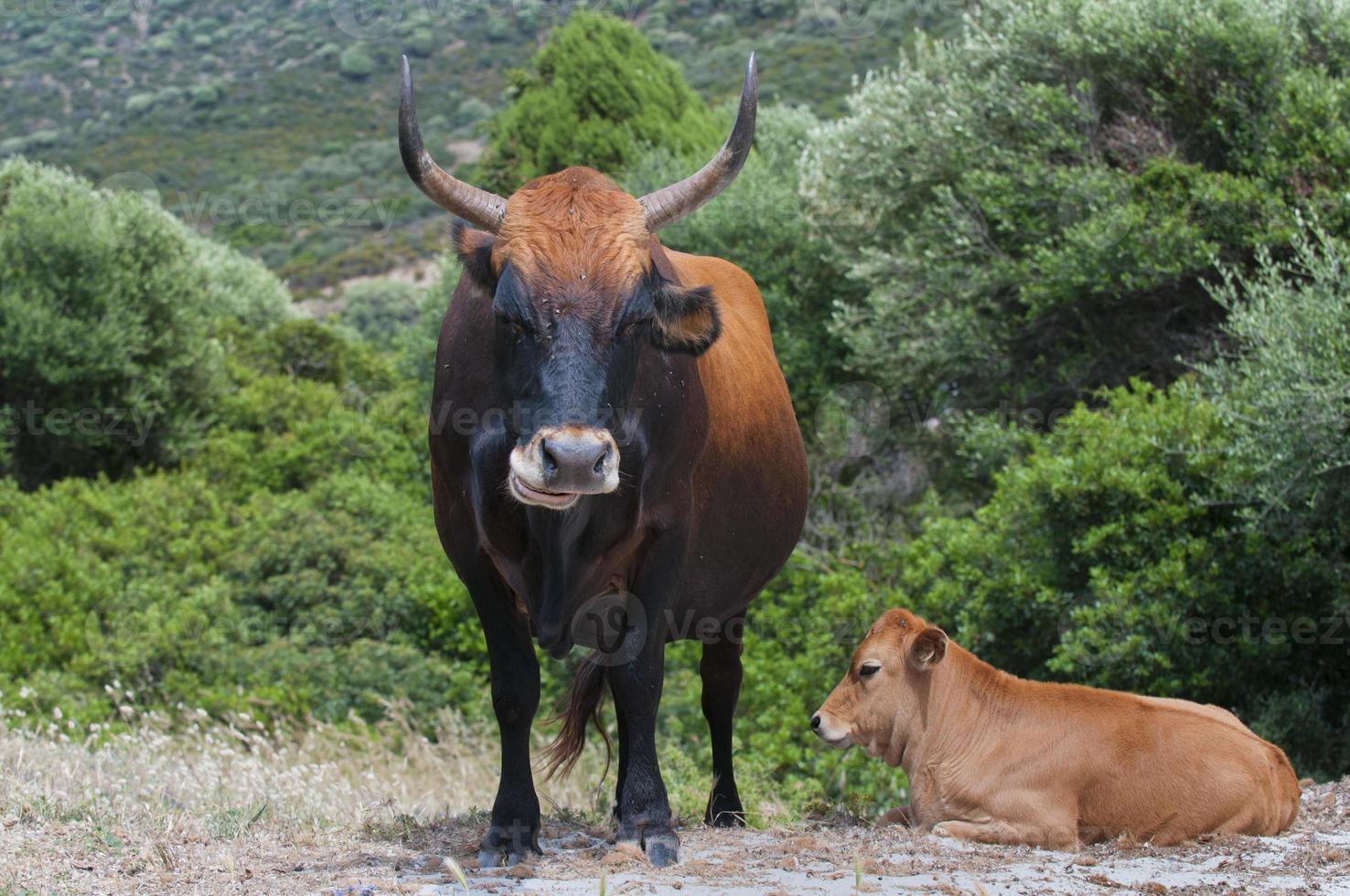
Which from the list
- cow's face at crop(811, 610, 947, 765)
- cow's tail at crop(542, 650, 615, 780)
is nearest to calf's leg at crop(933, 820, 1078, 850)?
cow's face at crop(811, 610, 947, 765)

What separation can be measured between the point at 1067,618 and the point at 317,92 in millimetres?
52528

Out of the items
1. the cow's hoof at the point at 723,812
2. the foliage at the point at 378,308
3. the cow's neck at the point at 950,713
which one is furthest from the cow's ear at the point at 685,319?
the foliage at the point at 378,308

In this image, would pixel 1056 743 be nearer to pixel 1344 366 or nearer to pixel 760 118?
pixel 1344 366

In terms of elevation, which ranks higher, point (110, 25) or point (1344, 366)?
point (110, 25)

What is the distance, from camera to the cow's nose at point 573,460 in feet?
15.1

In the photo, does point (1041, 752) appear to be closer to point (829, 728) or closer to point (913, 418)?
point (829, 728)

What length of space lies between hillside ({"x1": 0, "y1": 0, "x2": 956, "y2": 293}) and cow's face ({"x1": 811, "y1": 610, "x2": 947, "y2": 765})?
33918 mm

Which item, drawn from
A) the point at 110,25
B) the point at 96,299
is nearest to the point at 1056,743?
the point at 96,299

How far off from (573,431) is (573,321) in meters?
0.51

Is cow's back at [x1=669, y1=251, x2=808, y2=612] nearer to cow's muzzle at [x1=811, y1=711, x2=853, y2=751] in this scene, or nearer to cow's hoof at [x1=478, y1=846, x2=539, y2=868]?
cow's muzzle at [x1=811, y1=711, x2=853, y2=751]

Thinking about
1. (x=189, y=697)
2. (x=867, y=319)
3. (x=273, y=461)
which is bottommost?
(x=189, y=697)

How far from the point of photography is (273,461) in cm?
2022

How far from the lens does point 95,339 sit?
68.8 ft

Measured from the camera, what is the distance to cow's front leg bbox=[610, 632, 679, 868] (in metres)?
5.45
